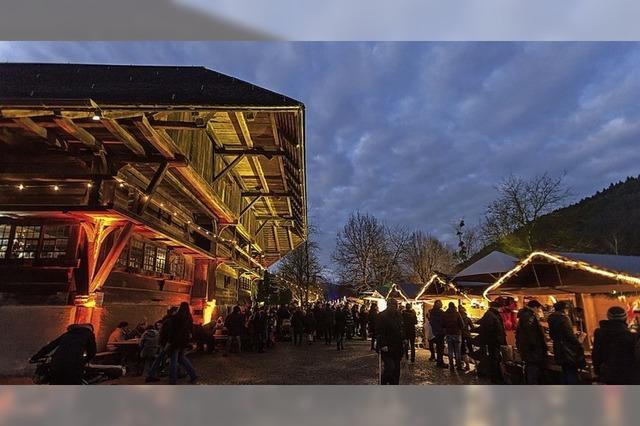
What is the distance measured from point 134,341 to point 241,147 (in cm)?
661

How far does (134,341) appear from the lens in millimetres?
8148

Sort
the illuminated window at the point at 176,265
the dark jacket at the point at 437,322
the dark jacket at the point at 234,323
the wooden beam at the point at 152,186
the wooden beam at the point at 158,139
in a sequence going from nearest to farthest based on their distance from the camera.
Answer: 1. the wooden beam at the point at 158,139
2. the wooden beam at the point at 152,186
3. the dark jacket at the point at 437,322
4. the illuminated window at the point at 176,265
5. the dark jacket at the point at 234,323

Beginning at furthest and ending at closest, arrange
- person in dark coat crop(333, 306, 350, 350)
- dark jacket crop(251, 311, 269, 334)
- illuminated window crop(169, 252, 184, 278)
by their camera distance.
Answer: person in dark coat crop(333, 306, 350, 350) < dark jacket crop(251, 311, 269, 334) < illuminated window crop(169, 252, 184, 278)

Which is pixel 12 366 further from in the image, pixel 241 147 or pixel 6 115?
pixel 241 147

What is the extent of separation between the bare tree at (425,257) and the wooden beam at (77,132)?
3802cm

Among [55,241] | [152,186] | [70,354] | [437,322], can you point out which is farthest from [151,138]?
[437,322]

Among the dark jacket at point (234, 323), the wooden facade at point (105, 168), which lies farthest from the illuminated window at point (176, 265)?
the dark jacket at point (234, 323)

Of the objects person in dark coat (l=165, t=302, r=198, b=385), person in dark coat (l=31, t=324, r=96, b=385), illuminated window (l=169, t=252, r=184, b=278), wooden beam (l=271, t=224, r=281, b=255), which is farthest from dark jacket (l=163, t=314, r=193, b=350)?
wooden beam (l=271, t=224, r=281, b=255)

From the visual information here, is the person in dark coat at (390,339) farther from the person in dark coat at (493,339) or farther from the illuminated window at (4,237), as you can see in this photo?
the illuminated window at (4,237)

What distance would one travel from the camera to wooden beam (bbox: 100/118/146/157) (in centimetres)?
631

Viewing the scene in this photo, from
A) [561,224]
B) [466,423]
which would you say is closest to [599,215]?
[561,224]

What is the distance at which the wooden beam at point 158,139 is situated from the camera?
263 inches

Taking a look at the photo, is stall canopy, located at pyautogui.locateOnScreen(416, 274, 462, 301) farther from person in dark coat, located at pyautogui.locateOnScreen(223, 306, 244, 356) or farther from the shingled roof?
the shingled roof

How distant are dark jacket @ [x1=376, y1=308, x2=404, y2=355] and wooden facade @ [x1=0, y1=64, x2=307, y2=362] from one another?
4.20 m
